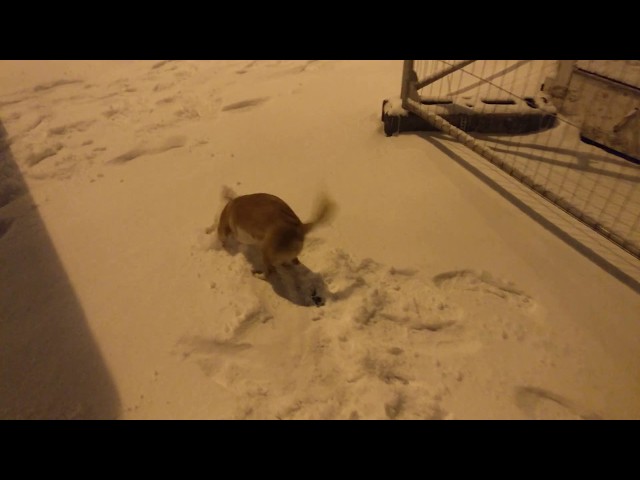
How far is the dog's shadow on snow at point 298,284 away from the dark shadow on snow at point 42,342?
77cm

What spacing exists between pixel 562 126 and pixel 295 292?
8.24ft

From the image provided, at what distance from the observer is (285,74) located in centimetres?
385

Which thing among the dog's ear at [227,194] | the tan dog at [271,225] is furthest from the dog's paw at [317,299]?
the dog's ear at [227,194]

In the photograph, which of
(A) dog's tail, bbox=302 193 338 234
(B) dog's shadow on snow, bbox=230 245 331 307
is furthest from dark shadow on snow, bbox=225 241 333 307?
(A) dog's tail, bbox=302 193 338 234

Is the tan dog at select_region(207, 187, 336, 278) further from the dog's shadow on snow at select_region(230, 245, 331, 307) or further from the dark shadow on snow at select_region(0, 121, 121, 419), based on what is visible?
the dark shadow on snow at select_region(0, 121, 121, 419)

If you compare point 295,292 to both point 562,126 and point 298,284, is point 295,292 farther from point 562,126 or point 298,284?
point 562,126

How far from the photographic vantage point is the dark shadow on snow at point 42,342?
1.46m

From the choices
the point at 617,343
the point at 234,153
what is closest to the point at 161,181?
the point at 234,153

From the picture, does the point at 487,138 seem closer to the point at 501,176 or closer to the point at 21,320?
the point at 501,176

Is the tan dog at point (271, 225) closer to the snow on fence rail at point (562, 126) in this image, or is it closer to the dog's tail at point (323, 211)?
the dog's tail at point (323, 211)

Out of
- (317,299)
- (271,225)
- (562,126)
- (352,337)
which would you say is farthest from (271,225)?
(562,126)

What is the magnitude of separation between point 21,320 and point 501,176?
2.77 metres

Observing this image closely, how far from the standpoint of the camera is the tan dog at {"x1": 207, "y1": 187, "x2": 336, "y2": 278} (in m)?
1.70
